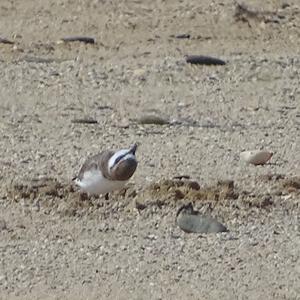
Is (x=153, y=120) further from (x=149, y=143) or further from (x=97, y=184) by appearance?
(x=97, y=184)

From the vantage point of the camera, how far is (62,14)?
1448 cm

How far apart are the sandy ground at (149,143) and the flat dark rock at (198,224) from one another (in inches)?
1.8

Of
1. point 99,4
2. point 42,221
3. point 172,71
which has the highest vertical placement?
point 42,221

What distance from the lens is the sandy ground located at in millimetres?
7238

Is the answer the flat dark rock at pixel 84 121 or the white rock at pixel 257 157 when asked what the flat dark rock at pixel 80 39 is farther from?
the white rock at pixel 257 157

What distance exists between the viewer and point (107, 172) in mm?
8188

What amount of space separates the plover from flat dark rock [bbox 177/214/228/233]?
396 millimetres

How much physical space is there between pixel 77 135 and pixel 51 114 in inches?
27.0

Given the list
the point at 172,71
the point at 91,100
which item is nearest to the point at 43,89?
the point at 91,100

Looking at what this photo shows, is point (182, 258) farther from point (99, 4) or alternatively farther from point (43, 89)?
point (99, 4)

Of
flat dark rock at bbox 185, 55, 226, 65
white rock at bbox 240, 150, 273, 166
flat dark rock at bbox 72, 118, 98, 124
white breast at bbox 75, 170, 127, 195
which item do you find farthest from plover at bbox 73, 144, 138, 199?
flat dark rock at bbox 185, 55, 226, 65

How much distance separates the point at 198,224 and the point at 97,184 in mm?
649

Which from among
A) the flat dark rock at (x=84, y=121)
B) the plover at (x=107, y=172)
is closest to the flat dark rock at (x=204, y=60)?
the flat dark rock at (x=84, y=121)

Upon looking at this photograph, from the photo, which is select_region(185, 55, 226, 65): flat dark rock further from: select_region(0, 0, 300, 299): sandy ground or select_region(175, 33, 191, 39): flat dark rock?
select_region(175, 33, 191, 39): flat dark rock
